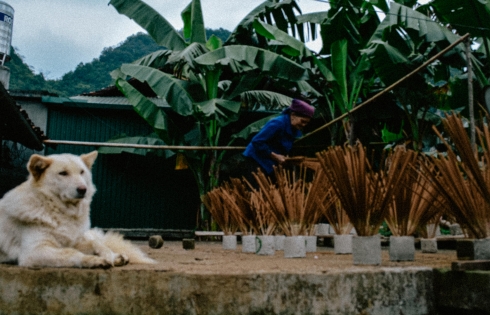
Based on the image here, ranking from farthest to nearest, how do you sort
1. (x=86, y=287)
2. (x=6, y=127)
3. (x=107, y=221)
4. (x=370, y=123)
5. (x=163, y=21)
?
(x=107, y=221) < (x=370, y=123) < (x=163, y=21) < (x=6, y=127) < (x=86, y=287)

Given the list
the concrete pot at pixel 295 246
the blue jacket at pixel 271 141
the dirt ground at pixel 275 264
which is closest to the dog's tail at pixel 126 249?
the dirt ground at pixel 275 264

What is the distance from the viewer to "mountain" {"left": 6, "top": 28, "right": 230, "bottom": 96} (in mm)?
23484

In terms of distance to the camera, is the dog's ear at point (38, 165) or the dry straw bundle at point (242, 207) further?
the dry straw bundle at point (242, 207)

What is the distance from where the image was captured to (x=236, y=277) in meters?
2.24

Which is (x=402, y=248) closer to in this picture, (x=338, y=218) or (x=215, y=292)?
(x=338, y=218)

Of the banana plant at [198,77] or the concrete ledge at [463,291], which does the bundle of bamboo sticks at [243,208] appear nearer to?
the concrete ledge at [463,291]

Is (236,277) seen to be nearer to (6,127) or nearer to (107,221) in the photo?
(6,127)

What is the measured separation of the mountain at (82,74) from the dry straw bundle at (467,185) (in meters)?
19.1

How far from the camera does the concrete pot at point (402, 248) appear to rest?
3025mm

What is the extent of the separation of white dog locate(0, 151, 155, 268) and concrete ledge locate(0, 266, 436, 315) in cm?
30

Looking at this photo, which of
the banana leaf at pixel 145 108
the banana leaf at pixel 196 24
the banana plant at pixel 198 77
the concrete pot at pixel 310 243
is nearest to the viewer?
the concrete pot at pixel 310 243

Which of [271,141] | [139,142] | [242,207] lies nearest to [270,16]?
[139,142]

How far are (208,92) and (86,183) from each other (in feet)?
24.7

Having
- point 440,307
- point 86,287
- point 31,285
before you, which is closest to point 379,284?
point 440,307
